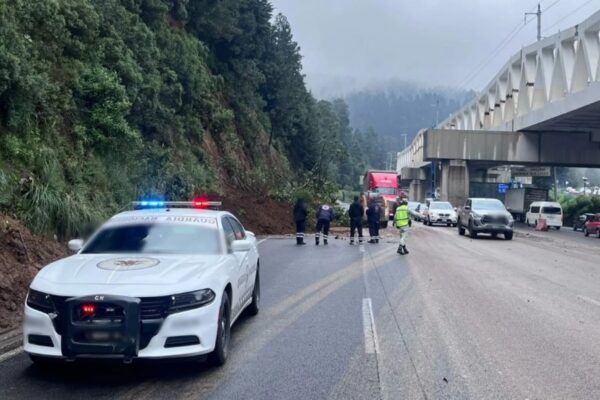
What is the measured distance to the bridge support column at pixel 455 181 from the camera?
5934 centimetres

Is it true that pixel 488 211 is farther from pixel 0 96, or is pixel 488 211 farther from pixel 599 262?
pixel 0 96

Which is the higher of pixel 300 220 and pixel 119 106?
pixel 119 106

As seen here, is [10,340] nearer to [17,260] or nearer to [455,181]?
[17,260]

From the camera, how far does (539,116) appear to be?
152 feet

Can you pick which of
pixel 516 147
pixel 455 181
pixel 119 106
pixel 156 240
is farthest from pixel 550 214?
pixel 156 240

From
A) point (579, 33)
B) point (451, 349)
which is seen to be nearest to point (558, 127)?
point (579, 33)

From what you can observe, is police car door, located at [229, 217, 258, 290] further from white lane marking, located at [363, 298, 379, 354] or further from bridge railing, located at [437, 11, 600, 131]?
bridge railing, located at [437, 11, 600, 131]

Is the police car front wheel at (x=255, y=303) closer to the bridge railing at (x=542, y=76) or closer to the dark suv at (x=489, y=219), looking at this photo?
the dark suv at (x=489, y=219)

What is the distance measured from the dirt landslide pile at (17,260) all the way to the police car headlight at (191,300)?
372cm


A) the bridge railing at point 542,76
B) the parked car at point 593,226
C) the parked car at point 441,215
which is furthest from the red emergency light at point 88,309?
the parked car at point 441,215

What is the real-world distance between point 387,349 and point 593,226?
40.1 meters

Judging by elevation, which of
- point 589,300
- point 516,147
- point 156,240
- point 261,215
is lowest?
point 589,300

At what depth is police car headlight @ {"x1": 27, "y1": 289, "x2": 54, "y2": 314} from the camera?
6340 millimetres

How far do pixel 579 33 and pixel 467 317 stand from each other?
3328cm
